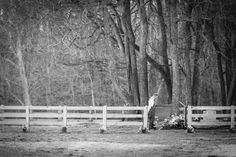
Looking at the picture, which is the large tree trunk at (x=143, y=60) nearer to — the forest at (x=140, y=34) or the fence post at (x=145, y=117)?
the forest at (x=140, y=34)

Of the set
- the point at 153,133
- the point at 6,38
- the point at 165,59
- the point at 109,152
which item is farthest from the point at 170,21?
the point at 6,38

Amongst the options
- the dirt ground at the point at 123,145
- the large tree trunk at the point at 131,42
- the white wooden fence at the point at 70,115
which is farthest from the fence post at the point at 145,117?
the large tree trunk at the point at 131,42

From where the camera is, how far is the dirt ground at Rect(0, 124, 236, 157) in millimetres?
12039

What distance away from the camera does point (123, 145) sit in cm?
1396

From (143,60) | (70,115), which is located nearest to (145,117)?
(70,115)

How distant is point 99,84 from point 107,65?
36.7 feet

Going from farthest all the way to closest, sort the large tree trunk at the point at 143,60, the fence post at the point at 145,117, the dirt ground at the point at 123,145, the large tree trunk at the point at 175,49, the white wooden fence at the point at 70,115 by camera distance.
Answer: the large tree trunk at the point at 143,60 → the large tree trunk at the point at 175,49 → the white wooden fence at the point at 70,115 → the fence post at the point at 145,117 → the dirt ground at the point at 123,145

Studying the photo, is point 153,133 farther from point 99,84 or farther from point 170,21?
point 99,84

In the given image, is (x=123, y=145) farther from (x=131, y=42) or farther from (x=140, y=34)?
(x=140, y=34)

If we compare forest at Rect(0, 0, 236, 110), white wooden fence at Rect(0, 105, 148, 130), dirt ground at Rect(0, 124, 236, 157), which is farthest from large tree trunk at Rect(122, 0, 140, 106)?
dirt ground at Rect(0, 124, 236, 157)

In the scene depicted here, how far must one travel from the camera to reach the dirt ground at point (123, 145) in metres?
12.0

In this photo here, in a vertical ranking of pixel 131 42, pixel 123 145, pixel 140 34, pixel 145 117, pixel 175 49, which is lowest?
pixel 123 145

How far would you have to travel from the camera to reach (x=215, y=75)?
1265 inches

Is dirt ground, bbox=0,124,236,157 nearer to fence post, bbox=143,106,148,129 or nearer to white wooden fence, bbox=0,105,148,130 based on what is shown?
fence post, bbox=143,106,148,129
